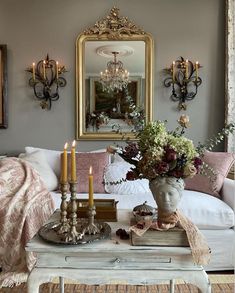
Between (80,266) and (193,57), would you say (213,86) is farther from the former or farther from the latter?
(80,266)

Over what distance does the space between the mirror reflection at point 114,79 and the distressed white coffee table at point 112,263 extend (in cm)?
248

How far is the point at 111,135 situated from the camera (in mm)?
3932

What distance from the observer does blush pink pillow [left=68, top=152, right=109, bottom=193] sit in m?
3.23

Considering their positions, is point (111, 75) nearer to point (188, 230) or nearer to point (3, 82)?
point (3, 82)

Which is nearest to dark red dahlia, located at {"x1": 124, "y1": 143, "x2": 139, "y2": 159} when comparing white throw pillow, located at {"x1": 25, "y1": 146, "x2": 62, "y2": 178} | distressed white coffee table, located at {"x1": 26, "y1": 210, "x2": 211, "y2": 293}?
distressed white coffee table, located at {"x1": 26, "y1": 210, "x2": 211, "y2": 293}

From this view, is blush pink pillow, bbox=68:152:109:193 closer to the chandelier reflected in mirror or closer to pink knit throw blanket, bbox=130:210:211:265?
the chandelier reflected in mirror

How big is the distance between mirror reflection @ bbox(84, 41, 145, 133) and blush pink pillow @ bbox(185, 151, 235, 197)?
1.02 meters

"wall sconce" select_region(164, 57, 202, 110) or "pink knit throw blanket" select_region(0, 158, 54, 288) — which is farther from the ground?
"wall sconce" select_region(164, 57, 202, 110)

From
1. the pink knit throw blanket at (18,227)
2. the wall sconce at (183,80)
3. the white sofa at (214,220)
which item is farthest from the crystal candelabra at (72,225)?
the wall sconce at (183,80)

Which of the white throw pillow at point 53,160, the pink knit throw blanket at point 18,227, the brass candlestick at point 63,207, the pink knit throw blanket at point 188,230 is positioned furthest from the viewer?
the white throw pillow at point 53,160

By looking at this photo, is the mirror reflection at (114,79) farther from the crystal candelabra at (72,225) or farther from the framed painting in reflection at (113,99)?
the crystal candelabra at (72,225)

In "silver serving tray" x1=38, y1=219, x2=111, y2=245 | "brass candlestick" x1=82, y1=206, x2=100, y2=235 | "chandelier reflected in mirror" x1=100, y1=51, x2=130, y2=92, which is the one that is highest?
"chandelier reflected in mirror" x1=100, y1=51, x2=130, y2=92

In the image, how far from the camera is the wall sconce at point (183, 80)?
151 inches

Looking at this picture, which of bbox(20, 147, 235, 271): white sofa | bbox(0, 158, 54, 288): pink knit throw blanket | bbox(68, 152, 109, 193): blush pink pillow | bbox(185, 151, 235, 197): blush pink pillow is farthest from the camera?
bbox(68, 152, 109, 193): blush pink pillow
